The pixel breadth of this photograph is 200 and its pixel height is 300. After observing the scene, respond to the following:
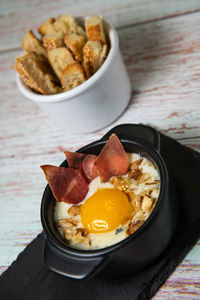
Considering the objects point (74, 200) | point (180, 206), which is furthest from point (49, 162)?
point (180, 206)

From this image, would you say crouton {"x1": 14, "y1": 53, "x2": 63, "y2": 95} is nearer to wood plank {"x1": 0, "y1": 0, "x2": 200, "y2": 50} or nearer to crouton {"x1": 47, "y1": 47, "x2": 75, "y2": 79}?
crouton {"x1": 47, "y1": 47, "x2": 75, "y2": 79}

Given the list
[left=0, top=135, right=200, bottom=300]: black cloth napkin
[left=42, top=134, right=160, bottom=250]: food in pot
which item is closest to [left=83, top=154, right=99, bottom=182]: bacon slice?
[left=42, top=134, right=160, bottom=250]: food in pot

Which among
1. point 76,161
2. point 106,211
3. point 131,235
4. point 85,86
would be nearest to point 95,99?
point 85,86

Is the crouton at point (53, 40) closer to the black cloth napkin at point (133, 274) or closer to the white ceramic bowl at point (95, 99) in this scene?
the white ceramic bowl at point (95, 99)

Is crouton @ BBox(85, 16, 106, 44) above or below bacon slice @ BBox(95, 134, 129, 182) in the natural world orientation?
above

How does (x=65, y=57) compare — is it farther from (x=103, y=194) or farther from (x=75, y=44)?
(x=103, y=194)

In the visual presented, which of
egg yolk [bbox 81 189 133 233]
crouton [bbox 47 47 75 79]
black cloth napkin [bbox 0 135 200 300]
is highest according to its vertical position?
crouton [bbox 47 47 75 79]

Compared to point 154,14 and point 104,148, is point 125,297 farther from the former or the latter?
point 154,14
